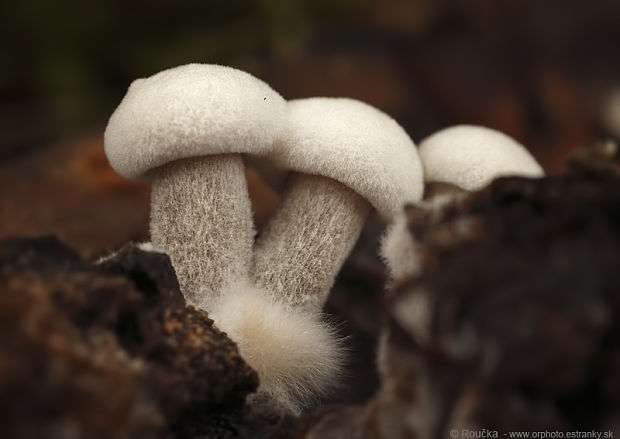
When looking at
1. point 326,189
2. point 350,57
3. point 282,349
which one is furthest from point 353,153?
point 350,57

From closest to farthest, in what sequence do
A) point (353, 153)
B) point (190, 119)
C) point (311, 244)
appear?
point (190, 119)
point (353, 153)
point (311, 244)

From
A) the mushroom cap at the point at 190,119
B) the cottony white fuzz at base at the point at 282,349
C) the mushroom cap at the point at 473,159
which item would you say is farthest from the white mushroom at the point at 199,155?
the mushroom cap at the point at 473,159

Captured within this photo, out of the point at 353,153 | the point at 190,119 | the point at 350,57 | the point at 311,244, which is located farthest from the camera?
the point at 350,57

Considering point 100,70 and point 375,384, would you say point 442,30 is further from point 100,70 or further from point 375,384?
point 375,384

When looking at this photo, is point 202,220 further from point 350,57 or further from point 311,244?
point 350,57

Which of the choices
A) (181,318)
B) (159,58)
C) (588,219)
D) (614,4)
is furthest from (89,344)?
(614,4)

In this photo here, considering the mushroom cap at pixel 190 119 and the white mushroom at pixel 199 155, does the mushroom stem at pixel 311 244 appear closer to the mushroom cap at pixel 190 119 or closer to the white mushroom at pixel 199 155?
the white mushroom at pixel 199 155
